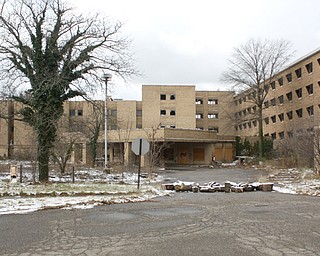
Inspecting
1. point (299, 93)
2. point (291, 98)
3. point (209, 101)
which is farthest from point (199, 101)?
point (299, 93)

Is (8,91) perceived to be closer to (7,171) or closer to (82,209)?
(7,171)

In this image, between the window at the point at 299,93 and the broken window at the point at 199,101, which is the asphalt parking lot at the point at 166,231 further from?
the broken window at the point at 199,101

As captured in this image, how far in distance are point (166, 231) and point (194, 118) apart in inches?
2465

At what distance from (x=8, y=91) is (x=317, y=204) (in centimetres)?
1826

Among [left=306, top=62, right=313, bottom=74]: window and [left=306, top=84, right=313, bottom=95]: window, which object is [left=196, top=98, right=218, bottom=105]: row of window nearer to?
[left=306, top=84, right=313, bottom=95]: window

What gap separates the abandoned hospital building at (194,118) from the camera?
52.2m

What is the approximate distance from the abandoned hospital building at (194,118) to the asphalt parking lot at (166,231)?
2718cm

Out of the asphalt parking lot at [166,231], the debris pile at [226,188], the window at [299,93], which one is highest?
the window at [299,93]

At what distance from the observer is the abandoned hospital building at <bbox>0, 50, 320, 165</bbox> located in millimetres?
52188

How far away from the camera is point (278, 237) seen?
8.22 metres

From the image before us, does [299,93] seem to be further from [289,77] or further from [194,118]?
[194,118]

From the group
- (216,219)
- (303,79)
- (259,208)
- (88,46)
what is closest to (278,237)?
(216,219)

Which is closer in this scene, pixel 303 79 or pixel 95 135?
pixel 95 135

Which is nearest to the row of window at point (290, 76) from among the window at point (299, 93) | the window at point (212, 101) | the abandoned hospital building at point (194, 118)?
the abandoned hospital building at point (194, 118)
